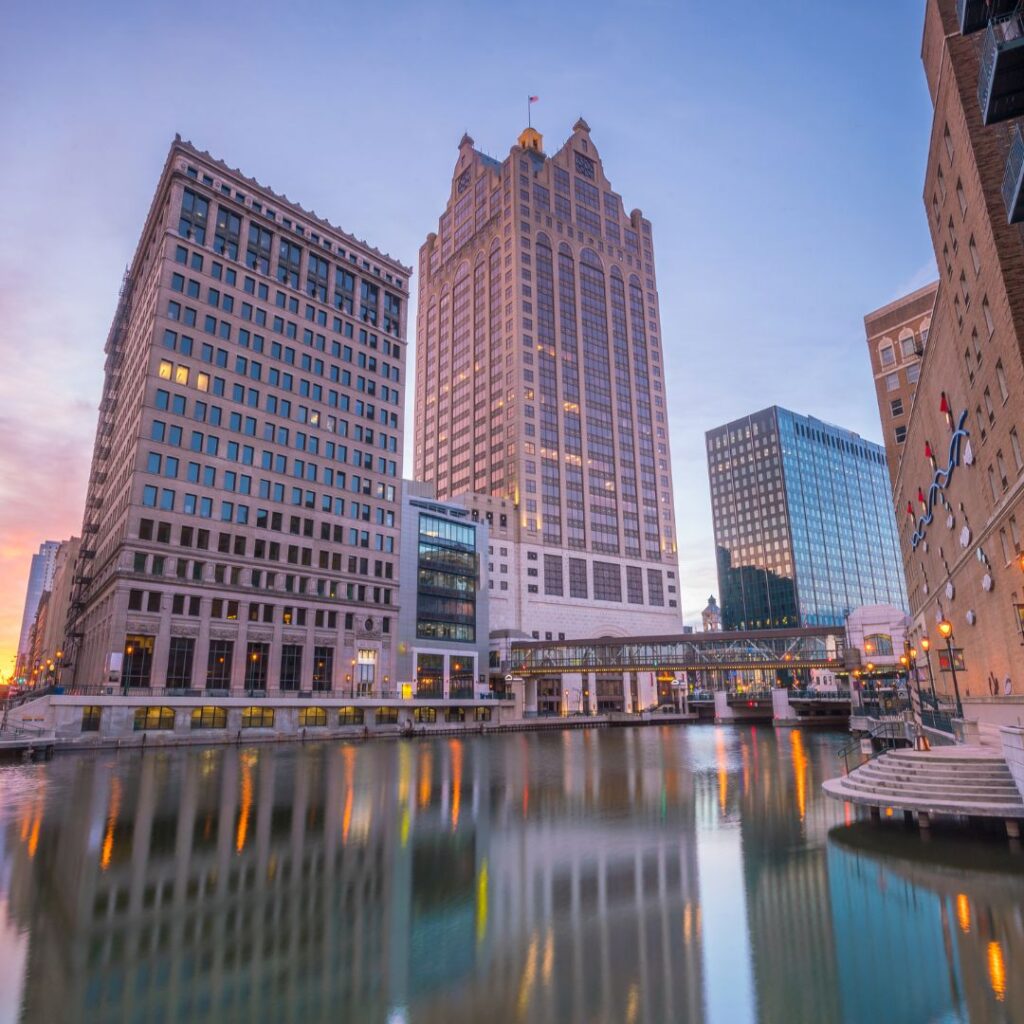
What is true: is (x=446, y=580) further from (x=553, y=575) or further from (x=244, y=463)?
(x=553, y=575)

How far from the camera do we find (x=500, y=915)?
499 inches

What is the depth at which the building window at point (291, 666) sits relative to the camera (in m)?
80.8

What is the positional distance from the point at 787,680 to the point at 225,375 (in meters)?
166

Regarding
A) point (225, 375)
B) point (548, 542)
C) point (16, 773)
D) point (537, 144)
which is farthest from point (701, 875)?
point (537, 144)

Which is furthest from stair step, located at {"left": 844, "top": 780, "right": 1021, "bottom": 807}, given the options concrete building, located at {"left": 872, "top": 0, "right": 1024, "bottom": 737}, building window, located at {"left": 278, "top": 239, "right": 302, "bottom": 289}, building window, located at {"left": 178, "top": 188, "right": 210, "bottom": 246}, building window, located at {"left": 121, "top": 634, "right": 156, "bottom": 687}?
building window, located at {"left": 278, "top": 239, "right": 302, "bottom": 289}

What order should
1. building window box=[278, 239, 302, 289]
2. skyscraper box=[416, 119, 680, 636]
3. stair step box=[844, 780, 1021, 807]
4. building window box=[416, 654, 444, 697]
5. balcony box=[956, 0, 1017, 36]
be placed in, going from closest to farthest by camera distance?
stair step box=[844, 780, 1021, 807], balcony box=[956, 0, 1017, 36], building window box=[278, 239, 302, 289], building window box=[416, 654, 444, 697], skyscraper box=[416, 119, 680, 636]

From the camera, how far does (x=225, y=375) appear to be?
268 feet

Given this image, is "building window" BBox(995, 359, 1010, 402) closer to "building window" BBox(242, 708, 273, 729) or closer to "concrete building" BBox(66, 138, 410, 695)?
"building window" BBox(242, 708, 273, 729)

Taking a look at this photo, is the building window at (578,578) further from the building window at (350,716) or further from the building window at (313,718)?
the building window at (313,718)

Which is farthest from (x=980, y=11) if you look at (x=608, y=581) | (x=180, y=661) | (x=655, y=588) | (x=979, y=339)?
(x=655, y=588)

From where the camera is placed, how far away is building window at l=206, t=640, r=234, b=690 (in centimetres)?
7394

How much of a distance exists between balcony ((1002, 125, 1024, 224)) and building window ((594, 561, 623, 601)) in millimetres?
123750

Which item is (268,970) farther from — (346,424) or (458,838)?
(346,424)

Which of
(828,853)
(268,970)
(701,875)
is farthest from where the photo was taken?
(828,853)
